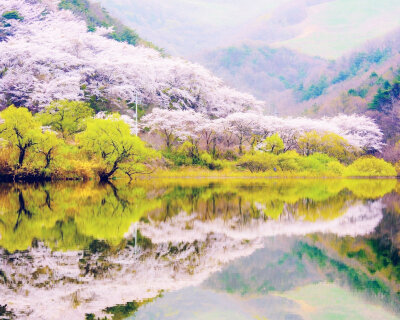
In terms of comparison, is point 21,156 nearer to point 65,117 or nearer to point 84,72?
point 65,117

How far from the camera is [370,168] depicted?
4016 cm

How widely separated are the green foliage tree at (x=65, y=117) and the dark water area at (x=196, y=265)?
19.6 metres

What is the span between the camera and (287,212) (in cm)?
1241

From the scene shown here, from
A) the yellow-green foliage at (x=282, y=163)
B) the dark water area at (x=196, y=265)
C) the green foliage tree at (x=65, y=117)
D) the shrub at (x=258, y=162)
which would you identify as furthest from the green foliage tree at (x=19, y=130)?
the yellow-green foliage at (x=282, y=163)

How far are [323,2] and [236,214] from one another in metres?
138

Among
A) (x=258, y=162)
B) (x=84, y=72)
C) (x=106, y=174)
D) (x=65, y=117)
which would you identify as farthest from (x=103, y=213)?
(x=84, y=72)

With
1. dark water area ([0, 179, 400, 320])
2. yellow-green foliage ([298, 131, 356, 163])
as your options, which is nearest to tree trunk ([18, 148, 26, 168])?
dark water area ([0, 179, 400, 320])

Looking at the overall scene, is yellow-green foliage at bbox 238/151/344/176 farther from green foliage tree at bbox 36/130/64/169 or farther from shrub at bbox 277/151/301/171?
green foliage tree at bbox 36/130/64/169

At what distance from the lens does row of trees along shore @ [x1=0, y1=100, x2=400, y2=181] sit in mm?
24234

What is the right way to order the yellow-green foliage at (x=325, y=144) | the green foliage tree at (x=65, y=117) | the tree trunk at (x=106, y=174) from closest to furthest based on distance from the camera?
the tree trunk at (x=106, y=174)
the green foliage tree at (x=65, y=117)
the yellow-green foliage at (x=325, y=144)

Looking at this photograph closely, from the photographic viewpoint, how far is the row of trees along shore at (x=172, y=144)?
24.2 m

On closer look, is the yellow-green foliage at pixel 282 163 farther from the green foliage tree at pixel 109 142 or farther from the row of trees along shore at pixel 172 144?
the green foliage tree at pixel 109 142

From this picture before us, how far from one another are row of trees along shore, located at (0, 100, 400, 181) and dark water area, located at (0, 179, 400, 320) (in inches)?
528

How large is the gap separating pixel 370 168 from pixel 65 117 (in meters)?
25.9
